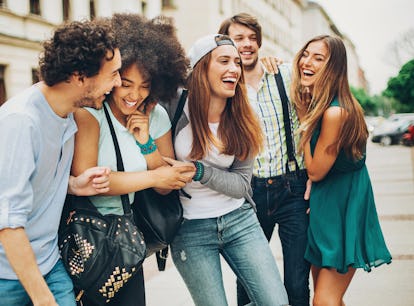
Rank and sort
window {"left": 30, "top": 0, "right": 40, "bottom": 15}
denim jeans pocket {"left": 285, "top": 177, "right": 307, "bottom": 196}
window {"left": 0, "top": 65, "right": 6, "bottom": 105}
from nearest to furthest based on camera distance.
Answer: denim jeans pocket {"left": 285, "top": 177, "right": 307, "bottom": 196} < window {"left": 0, "top": 65, "right": 6, "bottom": 105} < window {"left": 30, "top": 0, "right": 40, "bottom": 15}

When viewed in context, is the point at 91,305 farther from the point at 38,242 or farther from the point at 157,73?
the point at 157,73

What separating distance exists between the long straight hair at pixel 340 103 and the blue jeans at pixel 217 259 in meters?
0.69

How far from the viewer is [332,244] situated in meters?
3.00

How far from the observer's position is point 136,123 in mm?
2457

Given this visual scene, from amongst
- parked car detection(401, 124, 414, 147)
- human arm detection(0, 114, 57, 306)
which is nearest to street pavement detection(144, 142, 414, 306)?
human arm detection(0, 114, 57, 306)

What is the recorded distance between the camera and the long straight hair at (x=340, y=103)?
2.90 meters

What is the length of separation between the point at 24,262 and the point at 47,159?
0.41 meters

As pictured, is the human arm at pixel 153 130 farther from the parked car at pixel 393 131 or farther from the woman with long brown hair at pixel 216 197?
the parked car at pixel 393 131

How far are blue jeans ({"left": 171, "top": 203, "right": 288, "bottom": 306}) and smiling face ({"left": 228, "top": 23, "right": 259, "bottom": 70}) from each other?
120 cm

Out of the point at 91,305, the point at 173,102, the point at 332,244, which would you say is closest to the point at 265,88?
the point at 173,102

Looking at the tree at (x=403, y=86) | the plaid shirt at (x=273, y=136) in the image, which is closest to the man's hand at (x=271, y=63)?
the plaid shirt at (x=273, y=136)

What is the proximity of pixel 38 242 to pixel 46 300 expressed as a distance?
254 mm

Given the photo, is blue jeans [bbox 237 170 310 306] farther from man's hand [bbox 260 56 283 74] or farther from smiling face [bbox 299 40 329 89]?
man's hand [bbox 260 56 283 74]

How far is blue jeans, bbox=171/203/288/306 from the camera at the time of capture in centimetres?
278
